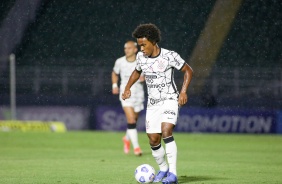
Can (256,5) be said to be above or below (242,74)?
above

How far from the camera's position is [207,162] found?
540 inches

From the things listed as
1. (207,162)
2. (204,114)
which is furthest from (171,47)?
(207,162)

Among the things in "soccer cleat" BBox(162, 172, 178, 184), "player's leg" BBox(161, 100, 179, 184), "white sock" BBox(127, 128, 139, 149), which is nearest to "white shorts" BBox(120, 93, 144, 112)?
"white sock" BBox(127, 128, 139, 149)

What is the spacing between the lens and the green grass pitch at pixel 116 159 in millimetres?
10820

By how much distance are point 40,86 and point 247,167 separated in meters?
15.0

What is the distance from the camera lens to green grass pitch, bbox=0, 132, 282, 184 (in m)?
10.8

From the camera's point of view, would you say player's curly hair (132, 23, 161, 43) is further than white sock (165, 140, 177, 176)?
Yes

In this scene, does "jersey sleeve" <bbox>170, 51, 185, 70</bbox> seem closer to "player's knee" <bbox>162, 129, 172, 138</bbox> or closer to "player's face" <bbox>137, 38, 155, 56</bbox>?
"player's face" <bbox>137, 38, 155, 56</bbox>

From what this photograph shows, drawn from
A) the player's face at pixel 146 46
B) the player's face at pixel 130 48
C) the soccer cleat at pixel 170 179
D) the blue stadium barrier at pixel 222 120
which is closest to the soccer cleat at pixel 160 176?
the soccer cleat at pixel 170 179

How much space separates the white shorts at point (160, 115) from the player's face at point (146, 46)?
74 centimetres

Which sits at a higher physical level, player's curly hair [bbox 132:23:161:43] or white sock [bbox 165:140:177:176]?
player's curly hair [bbox 132:23:161:43]

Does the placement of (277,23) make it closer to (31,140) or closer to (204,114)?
(204,114)

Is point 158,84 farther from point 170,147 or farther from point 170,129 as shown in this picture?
point 170,147

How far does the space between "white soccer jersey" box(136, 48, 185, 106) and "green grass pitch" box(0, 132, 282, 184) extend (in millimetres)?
1243
